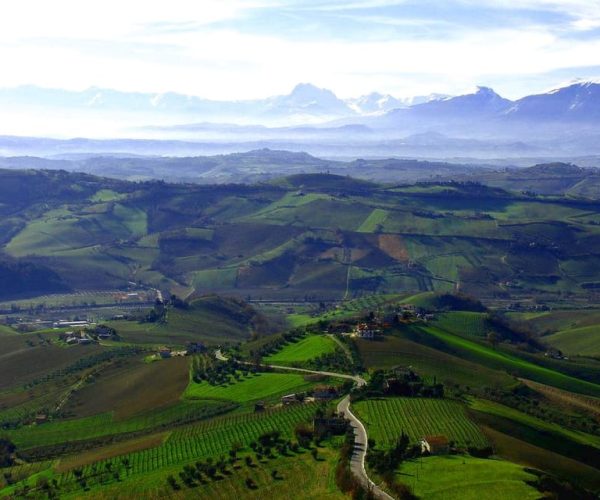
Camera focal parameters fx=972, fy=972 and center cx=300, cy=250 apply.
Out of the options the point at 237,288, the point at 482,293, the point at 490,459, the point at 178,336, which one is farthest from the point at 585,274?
the point at 490,459

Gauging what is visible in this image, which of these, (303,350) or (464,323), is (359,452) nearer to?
(303,350)

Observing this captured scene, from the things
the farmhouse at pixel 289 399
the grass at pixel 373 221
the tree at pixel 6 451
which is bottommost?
the tree at pixel 6 451

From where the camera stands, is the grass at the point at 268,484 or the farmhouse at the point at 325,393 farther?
the farmhouse at the point at 325,393

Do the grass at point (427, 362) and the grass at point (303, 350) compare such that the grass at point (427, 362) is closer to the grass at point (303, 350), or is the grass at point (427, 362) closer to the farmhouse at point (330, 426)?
the grass at point (303, 350)

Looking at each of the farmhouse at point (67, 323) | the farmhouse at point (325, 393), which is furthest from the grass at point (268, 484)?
the farmhouse at point (67, 323)

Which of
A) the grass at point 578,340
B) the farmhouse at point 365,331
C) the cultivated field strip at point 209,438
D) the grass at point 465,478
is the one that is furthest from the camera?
the grass at point 578,340
